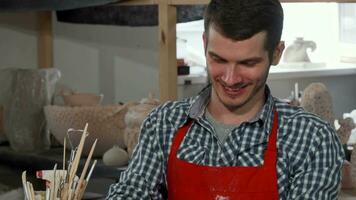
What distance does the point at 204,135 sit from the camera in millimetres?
1195

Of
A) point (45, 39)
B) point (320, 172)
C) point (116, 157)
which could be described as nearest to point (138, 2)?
point (116, 157)

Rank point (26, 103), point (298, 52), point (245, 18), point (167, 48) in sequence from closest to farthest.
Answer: point (245, 18), point (167, 48), point (26, 103), point (298, 52)

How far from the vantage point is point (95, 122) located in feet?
6.61

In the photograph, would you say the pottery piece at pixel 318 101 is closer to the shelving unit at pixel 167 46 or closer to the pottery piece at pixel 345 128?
the pottery piece at pixel 345 128

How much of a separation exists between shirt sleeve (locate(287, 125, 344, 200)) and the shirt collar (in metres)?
0.08

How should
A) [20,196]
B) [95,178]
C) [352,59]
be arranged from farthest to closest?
1. [352,59]
2. [95,178]
3. [20,196]

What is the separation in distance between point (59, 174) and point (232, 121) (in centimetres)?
28

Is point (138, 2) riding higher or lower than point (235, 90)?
higher

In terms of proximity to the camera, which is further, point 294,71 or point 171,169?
point 294,71

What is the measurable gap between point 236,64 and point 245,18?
0.22ft

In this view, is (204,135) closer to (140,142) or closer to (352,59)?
(140,142)

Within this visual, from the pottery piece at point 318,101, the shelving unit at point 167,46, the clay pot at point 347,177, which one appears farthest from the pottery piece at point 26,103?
the clay pot at point 347,177

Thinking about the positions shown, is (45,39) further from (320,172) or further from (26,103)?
(320,172)

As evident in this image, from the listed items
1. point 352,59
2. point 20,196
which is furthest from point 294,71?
point 20,196
